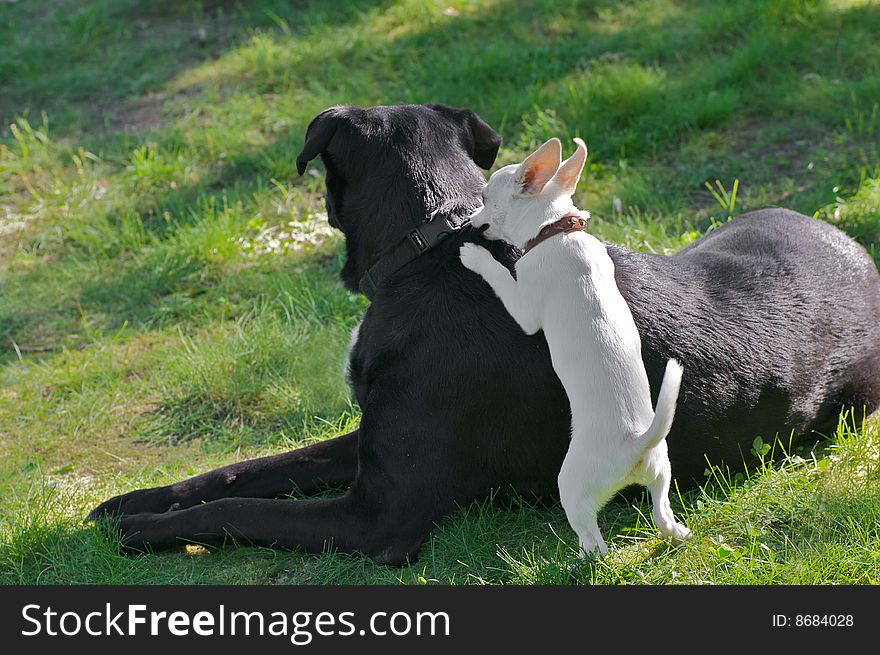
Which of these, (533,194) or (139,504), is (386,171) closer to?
(533,194)

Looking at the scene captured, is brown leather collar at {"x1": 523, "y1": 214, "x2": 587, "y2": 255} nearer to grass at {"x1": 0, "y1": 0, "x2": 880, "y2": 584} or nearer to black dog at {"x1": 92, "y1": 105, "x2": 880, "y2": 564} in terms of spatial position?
black dog at {"x1": 92, "y1": 105, "x2": 880, "y2": 564}

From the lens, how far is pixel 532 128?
19.2 feet

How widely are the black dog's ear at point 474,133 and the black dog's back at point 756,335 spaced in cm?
67

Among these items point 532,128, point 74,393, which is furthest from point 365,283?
point 532,128

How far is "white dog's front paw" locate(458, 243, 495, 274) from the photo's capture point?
9.91 ft

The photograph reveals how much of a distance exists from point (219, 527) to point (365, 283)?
92 cm

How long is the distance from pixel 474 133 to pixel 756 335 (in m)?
1.19

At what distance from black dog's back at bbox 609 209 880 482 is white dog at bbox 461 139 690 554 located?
0.26m

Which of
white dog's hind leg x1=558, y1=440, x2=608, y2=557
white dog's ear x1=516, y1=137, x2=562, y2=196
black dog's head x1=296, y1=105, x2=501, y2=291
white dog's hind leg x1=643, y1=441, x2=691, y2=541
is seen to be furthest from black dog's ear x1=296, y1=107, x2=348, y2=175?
white dog's hind leg x1=643, y1=441, x2=691, y2=541

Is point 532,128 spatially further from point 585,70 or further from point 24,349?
point 24,349

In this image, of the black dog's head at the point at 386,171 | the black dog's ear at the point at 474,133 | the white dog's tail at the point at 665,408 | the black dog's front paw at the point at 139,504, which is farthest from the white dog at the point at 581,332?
the black dog's front paw at the point at 139,504

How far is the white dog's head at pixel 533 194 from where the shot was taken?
289 cm

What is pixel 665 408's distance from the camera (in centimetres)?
253

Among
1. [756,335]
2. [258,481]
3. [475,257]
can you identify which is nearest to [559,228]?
[475,257]
